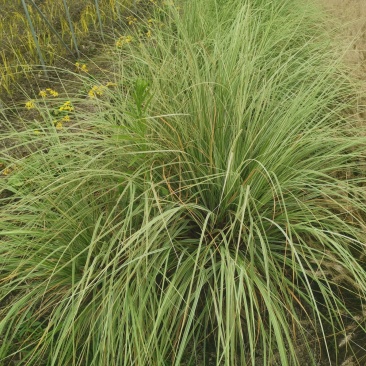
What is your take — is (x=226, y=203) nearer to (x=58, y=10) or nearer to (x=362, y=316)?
Answer: (x=362, y=316)

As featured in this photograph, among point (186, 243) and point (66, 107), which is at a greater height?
point (66, 107)

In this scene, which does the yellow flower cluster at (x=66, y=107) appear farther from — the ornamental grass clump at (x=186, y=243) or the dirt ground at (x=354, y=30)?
Result: the dirt ground at (x=354, y=30)

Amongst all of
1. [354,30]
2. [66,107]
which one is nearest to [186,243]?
[66,107]

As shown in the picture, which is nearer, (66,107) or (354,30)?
(66,107)

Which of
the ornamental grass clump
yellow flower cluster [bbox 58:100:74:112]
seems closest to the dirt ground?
the ornamental grass clump

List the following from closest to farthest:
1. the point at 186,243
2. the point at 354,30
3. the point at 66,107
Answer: the point at 186,243
the point at 66,107
the point at 354,30

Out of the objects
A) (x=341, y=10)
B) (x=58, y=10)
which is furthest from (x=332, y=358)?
(x=58, y=10)

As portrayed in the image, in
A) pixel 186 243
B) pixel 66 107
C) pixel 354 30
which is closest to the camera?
pixel 186 243

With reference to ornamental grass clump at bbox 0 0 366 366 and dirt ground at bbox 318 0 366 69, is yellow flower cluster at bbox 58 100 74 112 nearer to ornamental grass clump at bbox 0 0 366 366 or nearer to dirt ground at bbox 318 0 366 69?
ornamental grass clump at bbox 0 0 366 366

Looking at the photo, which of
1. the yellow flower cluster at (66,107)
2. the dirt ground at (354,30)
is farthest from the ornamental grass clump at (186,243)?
the dirt ground at (354,30)

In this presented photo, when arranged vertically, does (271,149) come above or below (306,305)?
above

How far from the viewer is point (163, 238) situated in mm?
1291

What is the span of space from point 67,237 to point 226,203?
49cm

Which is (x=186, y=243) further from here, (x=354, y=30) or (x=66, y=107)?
(x=354, y=30)
